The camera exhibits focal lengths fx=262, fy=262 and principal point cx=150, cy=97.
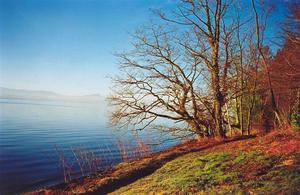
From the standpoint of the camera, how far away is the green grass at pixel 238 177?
21.0 feet

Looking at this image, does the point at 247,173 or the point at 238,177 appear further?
the point at 247,173

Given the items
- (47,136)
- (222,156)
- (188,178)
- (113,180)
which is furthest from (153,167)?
(47,136)

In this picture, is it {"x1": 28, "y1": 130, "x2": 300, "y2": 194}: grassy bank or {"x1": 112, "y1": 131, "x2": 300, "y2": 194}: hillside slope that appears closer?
{"x1": 112, "y1": 131, "x2": 300, "y2": 194}: hillside slope

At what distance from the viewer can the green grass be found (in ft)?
21.0

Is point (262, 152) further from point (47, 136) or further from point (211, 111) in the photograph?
point (47, 136)

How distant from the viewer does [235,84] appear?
19266 millimetres

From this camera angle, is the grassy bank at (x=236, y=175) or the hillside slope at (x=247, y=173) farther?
the grassy bank at (x=236, y=175)

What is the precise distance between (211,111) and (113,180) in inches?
364

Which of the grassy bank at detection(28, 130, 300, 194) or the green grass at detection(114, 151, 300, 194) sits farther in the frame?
the grassy bank at detection(28, 130, 300, 194)

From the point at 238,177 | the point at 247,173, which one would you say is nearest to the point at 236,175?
the point at 238,177

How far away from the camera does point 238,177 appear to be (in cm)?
776

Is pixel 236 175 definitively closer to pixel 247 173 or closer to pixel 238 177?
pixel 238 177

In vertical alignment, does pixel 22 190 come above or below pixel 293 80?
below

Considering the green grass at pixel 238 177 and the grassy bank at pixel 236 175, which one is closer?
the green grass at pixel 238 177
